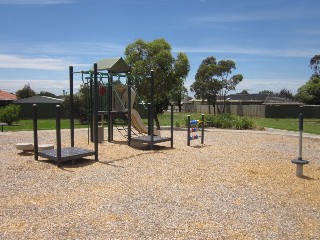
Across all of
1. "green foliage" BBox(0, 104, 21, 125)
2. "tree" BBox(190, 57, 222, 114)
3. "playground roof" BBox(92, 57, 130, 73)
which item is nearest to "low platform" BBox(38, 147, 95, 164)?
"playground roof" BBox(92, 57, 130, 73)

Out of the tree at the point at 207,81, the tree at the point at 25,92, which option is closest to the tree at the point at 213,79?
the tree at the point at 207,81

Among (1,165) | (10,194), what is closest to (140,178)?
(10,194)

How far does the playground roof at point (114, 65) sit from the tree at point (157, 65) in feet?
22.1

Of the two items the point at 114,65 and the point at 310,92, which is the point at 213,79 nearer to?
the point at 310,92

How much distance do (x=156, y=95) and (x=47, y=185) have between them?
47.6ft

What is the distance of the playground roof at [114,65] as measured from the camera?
41.6ft

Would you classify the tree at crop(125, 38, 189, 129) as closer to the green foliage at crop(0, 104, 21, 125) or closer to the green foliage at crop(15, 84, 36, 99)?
the green foliage at crop(0, 104, 21, 125)

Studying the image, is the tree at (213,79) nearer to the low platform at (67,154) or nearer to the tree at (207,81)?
the tree at (207,81)

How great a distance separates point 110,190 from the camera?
6207mm

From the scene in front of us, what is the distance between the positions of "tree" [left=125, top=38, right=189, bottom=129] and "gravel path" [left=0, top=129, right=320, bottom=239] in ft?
34.8

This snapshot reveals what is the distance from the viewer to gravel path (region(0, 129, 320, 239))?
4.40m

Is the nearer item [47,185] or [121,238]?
[121,238]

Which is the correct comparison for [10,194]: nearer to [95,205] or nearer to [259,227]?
[95,205]

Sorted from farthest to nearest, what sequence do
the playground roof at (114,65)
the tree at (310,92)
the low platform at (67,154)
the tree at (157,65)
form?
the tree at (310,92), the tree at (157,65), the playground roof at (114,65), the low platform at (67,154)
